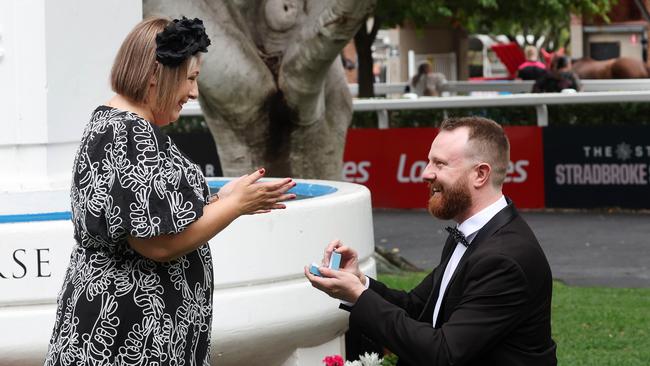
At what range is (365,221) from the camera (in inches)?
269

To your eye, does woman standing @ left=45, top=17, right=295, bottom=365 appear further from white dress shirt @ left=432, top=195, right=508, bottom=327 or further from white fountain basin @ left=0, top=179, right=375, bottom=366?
white fountain basin @ left=0, top=179, right=375, bottom=366

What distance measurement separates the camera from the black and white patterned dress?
3789mm

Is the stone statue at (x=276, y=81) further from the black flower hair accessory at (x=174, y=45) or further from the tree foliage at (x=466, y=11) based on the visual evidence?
the tree foliage at (x=466, y=11)

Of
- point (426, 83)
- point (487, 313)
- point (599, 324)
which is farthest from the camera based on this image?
point (426, 83)

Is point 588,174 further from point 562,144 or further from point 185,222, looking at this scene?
point 185,222

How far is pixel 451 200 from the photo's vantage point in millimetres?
3904

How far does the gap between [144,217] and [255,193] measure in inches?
12.9

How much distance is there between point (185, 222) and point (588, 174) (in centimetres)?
1370

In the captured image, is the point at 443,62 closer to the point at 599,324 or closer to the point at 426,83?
the point at 426,83

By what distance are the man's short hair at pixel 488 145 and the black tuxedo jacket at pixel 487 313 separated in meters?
0.13

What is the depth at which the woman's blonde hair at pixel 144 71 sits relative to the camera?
3922mm

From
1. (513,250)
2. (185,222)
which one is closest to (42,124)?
(185,222)

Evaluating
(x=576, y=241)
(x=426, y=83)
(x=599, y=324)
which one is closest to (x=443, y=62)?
(x=426, y=83)

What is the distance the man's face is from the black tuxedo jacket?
0.11 meters
